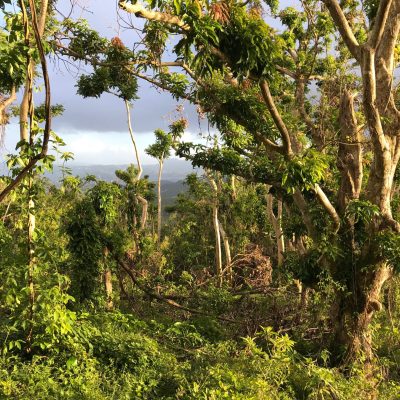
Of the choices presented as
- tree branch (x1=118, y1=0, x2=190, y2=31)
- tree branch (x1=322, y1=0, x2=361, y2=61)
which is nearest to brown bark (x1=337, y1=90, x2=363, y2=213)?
tree branch (x1=322, y1=0, x2=361, y2=61)

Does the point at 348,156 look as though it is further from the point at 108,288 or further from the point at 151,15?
the point at 108,288

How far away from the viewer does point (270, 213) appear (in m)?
12.3

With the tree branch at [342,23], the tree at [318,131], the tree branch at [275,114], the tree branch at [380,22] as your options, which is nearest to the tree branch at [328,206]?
the tree at [318,131]

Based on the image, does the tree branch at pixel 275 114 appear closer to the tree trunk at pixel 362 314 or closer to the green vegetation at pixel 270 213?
the green vegetation at pixel 270 213

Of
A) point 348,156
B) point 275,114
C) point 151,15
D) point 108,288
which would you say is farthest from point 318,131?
point 108,288

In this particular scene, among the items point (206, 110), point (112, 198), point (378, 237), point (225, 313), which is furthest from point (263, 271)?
point (206, 110)

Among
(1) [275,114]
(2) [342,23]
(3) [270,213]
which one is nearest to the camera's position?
(2) [342,23]

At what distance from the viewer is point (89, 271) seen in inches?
360

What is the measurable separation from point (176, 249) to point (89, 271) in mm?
11875

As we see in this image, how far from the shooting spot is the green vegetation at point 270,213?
4.28 m

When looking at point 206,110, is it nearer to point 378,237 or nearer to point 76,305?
point 378,237

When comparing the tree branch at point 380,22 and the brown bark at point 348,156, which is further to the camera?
the brown bark at point 348,156

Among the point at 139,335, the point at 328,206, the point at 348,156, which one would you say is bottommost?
the point at 139,335

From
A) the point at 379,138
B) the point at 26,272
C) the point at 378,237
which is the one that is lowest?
the point at 26,272
